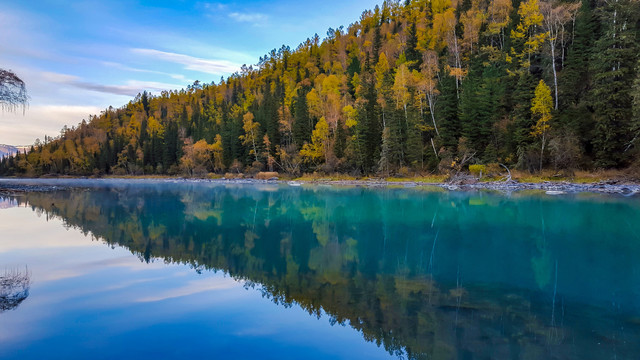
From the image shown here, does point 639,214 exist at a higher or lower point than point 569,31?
lower

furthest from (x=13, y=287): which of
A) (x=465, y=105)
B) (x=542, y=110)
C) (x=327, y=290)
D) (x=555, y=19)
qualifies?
(x=555, y=19)

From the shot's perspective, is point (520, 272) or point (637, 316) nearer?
point (637, 316)

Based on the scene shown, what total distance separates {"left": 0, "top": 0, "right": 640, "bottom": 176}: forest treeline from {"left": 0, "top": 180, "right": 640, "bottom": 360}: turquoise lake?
2060 cm

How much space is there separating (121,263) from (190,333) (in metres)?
6.27

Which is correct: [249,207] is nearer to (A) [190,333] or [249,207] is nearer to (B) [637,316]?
(A) [190,333]

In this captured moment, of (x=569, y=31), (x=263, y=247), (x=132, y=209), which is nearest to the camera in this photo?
(x=263, y=247)

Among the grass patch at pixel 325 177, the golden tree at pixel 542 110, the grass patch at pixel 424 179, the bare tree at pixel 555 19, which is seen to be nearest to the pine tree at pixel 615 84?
the golden tree at pixel 542 110

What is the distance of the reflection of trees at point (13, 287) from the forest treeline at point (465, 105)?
37.8 meters

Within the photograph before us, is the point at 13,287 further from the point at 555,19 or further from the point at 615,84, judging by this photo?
the point at 555,19

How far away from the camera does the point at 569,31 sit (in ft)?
143

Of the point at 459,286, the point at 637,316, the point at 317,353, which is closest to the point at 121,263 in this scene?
the point at 317,353

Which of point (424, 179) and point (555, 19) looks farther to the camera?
point (424, 179)

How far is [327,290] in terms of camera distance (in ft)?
27.5

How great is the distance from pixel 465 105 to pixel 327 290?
40.3 metres
